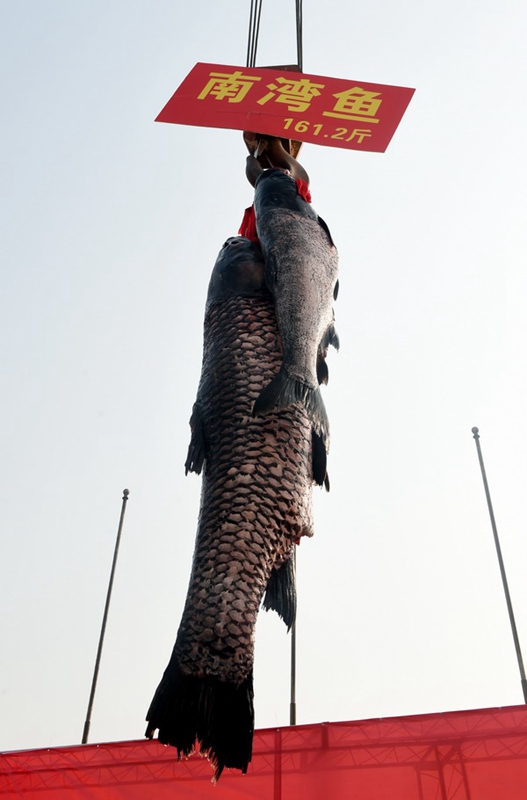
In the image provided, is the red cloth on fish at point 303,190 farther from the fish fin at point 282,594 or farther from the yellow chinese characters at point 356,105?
the fish fin at point 282,594

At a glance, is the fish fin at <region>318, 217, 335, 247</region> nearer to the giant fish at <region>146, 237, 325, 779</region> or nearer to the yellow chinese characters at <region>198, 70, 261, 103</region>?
the giant fish at <region>146, 237, 325, 779</region>

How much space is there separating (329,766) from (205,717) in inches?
187

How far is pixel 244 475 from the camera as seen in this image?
162cm

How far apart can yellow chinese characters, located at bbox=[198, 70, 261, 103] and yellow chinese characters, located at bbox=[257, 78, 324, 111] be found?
0.07 meters

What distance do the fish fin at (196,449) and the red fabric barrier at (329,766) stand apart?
431 cm

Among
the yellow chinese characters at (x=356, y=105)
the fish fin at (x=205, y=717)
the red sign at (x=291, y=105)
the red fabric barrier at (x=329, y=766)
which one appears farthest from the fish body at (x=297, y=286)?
the red fabric barrier at (x=329, y=766)

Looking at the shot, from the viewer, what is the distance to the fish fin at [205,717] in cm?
129

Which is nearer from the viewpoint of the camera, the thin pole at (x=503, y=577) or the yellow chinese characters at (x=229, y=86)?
the yellow chinese characters at (x=229, y=86)

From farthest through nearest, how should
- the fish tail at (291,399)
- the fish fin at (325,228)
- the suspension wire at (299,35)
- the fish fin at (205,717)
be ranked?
1. the suspension wire at (299,35)
2. the fish fin at (325,228)
3. the fish tail at (291,399)
4. the fish fin at (205,717)

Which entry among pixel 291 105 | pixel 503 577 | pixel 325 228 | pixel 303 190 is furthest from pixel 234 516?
pixel 503 577

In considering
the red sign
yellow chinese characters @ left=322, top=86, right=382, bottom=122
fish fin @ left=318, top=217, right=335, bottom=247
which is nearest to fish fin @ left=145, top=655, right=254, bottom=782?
fish fin @ left=318, top=217, right=335, bottom=247

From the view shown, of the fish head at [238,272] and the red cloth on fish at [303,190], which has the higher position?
the red cloth on fish at [303,190]

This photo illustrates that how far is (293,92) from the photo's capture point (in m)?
2.38

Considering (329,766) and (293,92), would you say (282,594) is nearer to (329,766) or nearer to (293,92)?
(293,92)
